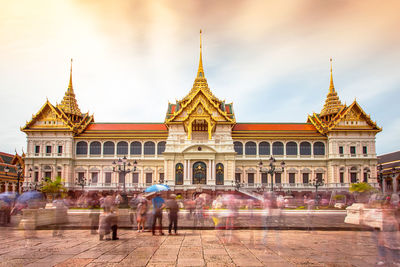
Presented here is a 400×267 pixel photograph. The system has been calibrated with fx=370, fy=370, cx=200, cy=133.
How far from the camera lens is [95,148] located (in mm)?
61469

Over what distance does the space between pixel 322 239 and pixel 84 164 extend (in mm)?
51788

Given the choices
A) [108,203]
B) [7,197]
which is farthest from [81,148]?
[108,203]

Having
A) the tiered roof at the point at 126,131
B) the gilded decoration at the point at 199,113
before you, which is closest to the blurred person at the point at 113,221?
the gilded decoration at the point at 199,113

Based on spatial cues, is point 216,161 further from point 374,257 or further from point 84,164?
point 374,257

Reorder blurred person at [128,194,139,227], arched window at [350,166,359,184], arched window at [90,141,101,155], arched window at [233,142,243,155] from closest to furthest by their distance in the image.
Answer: blurred person at [128,194,139,227] < arched window at [350,166,359,184] < arched window at [233,142,243,155] < arched window at [90,141,101,155]

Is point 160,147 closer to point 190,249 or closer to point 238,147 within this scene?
point 238,147

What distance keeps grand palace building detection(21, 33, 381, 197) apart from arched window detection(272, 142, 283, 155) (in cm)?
16

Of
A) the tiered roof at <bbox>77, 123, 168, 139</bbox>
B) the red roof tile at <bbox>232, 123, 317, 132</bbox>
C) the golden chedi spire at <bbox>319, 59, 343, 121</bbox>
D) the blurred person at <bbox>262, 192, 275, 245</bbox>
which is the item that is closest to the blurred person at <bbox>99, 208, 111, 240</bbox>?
the blurred person at <bbox>262, 192, 275, 245</bbox>

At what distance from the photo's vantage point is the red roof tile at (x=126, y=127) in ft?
206

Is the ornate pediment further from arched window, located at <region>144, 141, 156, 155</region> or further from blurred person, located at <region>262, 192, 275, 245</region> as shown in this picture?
blurred person, located at <region>262, 192, 275, 245</region>

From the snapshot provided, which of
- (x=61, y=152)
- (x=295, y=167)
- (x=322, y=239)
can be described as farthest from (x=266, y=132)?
(x=322, y=239)

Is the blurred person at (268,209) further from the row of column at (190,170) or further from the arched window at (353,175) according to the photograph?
the arched window at (353,175)

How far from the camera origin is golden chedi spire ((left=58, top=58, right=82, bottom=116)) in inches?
2726

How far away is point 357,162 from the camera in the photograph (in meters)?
58.8
